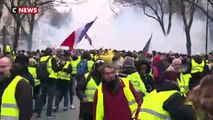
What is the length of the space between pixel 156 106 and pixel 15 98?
1922 mm

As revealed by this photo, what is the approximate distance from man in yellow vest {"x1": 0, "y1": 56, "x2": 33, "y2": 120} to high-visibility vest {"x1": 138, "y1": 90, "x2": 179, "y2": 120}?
1610mm

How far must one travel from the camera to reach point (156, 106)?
18.0 ft

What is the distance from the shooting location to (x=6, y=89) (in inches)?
262

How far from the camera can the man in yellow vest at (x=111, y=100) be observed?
6.99 metres

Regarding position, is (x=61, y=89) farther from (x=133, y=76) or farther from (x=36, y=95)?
(x=133, y=76)

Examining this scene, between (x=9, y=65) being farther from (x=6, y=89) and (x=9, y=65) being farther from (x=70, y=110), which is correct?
(x=70, y=110)

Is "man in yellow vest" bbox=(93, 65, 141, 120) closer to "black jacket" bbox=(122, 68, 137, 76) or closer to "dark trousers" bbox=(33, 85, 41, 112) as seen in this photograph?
"black jacket" bbox=(122, 68, 137, 76)

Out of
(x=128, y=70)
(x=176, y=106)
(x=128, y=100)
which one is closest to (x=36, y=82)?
(x=128, y=70)

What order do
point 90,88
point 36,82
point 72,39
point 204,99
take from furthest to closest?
point 36,82, point 72,39, point 90,88, point 204,99

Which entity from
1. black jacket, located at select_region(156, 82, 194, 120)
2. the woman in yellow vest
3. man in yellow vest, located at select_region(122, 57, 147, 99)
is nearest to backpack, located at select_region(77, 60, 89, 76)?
man in yellow vest, located at select_region(122, 57, 147, 99)

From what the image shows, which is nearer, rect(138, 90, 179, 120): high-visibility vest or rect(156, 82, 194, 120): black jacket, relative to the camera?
rect(156, 82, 194, 120): black jacket

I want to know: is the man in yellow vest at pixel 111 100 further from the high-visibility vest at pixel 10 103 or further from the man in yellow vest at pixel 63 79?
the man in yellow vest at pixel 63 79

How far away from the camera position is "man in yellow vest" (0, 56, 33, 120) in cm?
654

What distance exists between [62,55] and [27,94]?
34.1 feet
